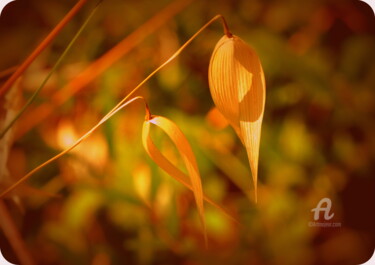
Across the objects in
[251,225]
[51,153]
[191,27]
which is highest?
[191,27]

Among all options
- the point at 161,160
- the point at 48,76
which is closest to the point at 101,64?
the point at 48,76

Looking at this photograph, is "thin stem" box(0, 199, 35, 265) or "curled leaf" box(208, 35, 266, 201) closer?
"curled leaf" box(208, 35, 266, 201)

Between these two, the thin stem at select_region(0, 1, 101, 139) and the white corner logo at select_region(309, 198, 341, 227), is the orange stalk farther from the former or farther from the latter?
the white corner logo at select_region(309, 198, 341, 227)

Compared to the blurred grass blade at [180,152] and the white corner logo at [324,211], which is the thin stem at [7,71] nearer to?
the blurred grass blade at [180,152]

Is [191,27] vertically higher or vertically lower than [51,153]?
higher

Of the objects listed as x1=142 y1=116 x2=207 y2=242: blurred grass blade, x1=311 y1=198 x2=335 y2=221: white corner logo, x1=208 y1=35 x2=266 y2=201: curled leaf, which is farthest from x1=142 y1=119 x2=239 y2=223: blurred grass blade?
x1=311 y1=198 x2=335 y2=221: white corner logo

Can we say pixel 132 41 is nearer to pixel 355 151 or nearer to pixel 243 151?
pixel 243 151

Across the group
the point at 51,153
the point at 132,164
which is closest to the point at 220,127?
the point at 132,164
